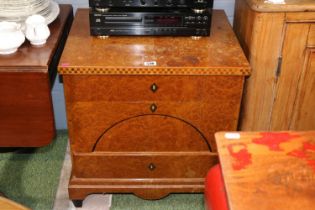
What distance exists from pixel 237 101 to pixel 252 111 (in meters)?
0.20

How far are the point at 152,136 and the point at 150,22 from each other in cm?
44

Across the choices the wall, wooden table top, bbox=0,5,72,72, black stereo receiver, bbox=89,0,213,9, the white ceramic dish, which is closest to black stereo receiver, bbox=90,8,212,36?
black stereo receiver, bbox=89,0,213,9

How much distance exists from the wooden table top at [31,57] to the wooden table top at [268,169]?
0.69 metres

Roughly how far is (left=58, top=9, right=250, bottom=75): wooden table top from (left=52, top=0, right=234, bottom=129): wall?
0.98ft

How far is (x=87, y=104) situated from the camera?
1690mm

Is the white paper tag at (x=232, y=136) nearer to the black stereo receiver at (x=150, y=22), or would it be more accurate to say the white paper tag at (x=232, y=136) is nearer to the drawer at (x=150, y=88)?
the drawer at (x=150, y=88)

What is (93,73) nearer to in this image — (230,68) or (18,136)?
(18,136)

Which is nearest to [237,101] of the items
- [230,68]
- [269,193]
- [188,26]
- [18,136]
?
[230,68]

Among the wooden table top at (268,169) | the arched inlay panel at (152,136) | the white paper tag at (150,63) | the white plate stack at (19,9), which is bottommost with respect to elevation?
the arched inlay panel at (152,136)

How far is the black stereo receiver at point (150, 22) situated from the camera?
1.72 meters

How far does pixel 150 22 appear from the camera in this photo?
1741mm

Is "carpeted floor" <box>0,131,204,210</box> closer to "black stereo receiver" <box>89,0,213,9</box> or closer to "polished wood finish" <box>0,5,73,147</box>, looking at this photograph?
"polished wood finish" <box>0,5,73,147</box>

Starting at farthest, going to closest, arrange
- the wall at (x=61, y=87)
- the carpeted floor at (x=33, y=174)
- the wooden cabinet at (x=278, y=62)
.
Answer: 1. the wall at (x=61, y=87)
2. the carpeted floor at (x=33, y=174)
3. the wooden cabinet at (x=278, y=62)

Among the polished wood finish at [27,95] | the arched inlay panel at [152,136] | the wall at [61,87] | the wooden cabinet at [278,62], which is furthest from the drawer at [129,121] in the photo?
the wall at [61,87]
